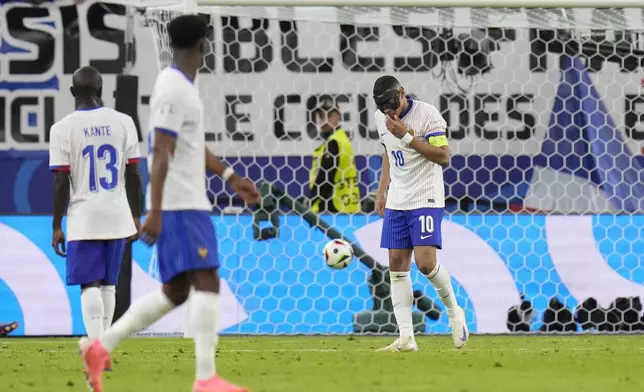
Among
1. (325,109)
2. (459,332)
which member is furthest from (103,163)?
(325,109)

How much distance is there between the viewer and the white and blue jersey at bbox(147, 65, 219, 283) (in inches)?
207

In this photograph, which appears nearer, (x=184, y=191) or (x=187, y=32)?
(x=184, y=191)

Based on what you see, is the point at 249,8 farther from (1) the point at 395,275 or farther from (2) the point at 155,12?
(1) the point at 395,275

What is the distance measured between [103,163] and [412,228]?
2253 millimetres

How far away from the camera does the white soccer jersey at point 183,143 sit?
5.25m

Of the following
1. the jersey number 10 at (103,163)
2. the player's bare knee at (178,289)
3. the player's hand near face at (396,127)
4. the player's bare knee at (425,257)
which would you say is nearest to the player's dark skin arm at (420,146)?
the player's hand near face at (396,127)

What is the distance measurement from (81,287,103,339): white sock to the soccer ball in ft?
10.1

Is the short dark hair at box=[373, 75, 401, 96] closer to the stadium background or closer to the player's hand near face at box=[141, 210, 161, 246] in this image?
the stadium background

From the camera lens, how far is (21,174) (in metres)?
11.8

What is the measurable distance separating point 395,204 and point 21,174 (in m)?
4.56

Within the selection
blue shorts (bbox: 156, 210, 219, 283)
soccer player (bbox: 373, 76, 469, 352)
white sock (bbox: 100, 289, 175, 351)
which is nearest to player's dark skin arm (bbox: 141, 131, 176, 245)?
blue shorts (bbox: 156, 210, 219, 283)

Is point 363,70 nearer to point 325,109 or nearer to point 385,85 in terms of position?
point 325,109

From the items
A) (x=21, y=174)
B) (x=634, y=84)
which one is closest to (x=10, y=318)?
(x=21, y=174)

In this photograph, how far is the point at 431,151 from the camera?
27.0 ft
